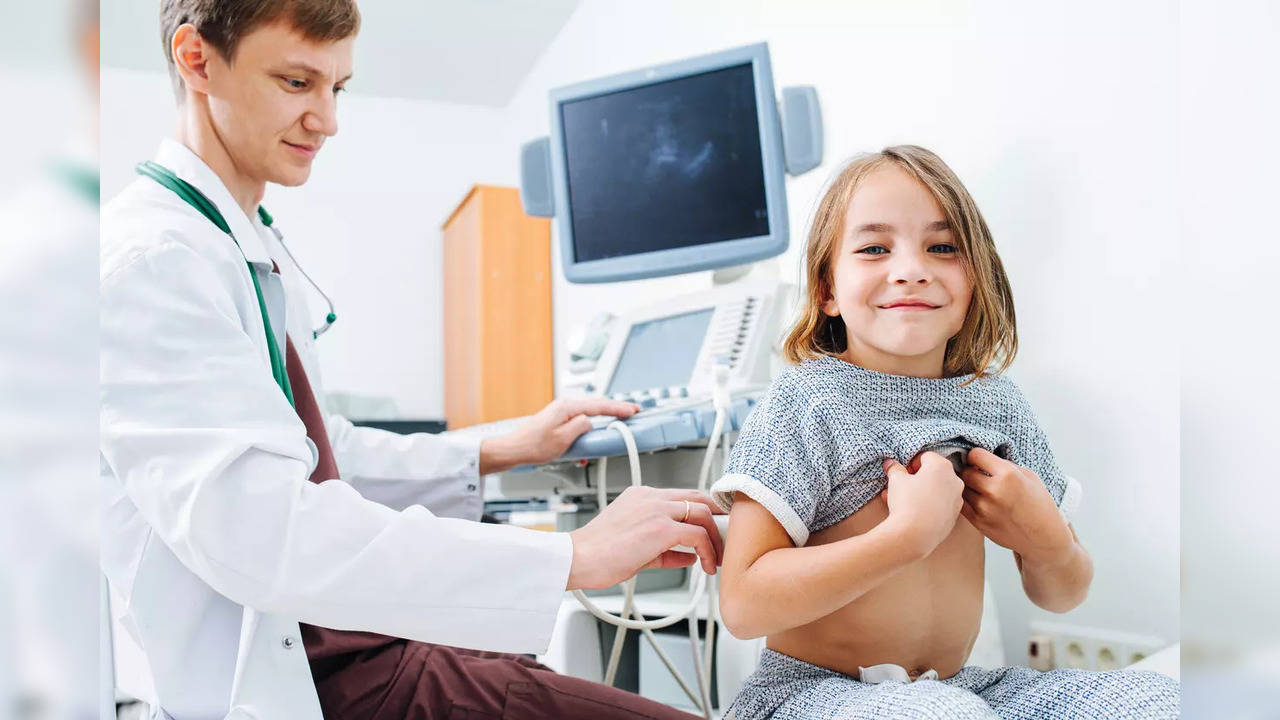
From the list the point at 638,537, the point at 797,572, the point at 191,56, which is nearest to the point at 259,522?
the point at 638,537

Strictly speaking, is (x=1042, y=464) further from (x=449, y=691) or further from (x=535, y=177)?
(x=535, y=177)

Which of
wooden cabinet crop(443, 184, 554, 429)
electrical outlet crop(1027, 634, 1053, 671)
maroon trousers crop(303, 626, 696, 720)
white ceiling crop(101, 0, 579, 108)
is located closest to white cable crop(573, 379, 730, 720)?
maroon trousers crop(303, 626, 696, 720)

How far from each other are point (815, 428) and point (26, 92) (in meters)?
0.80

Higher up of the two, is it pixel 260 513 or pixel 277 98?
pixel 277 98

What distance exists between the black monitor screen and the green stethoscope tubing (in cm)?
95

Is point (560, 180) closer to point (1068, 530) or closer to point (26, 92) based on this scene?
point (1068, 530)

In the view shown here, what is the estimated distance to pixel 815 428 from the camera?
0.98 meters

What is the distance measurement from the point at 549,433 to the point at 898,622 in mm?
582

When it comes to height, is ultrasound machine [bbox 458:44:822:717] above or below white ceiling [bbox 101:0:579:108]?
below

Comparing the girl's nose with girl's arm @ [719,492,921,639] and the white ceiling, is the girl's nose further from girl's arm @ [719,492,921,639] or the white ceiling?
the white ceiling

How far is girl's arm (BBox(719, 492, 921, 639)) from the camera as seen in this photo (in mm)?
831

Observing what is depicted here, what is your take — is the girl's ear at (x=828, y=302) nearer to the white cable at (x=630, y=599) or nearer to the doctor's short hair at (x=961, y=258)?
the doctor's short hair at (x=961, y=258)

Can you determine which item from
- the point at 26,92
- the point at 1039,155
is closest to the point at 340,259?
the point at 1039,155

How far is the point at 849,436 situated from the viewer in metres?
0.97
